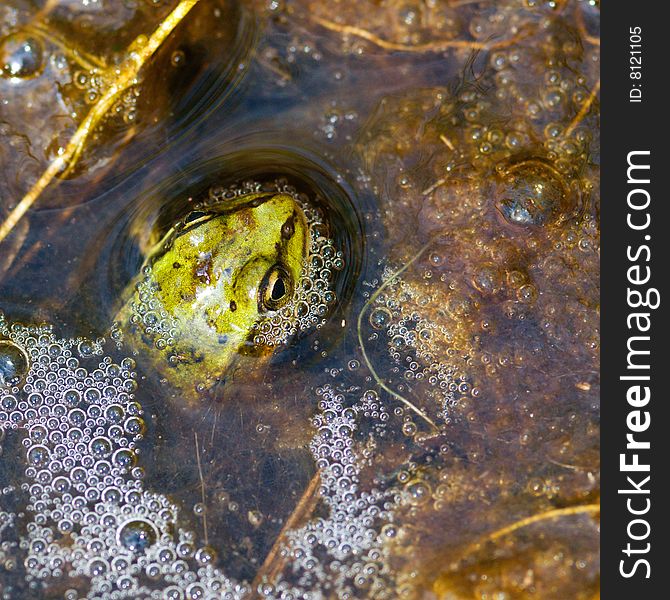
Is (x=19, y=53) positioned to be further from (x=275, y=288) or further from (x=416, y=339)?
(x=416, y=339)

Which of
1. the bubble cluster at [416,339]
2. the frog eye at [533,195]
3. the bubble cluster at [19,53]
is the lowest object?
the bubble cluster at [416,339]

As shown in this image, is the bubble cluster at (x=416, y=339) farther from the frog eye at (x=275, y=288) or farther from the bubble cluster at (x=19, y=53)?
the bubble cluster at (x=19, y=53)

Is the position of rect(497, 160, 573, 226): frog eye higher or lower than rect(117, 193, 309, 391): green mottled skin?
higher

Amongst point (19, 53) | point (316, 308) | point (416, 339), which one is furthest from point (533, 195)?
point (19, 53)

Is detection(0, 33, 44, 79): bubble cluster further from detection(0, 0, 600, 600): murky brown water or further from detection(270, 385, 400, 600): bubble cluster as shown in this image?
detection(270, 385, 400, 600): bubble cluster

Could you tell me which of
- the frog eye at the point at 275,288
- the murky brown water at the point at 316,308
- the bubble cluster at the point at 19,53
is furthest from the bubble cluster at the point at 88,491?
the bubble cluster at the point at 19,53

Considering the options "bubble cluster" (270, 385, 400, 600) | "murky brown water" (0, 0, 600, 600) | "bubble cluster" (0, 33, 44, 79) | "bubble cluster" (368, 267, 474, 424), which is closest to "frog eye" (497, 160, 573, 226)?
"murky brown water" (0, 0, 600, 600)

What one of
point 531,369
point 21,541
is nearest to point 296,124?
point 531,369

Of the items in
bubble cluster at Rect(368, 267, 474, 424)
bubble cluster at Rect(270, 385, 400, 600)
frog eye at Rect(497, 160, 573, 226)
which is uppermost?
frog eye at Rect(497, 160, 573, 226)
